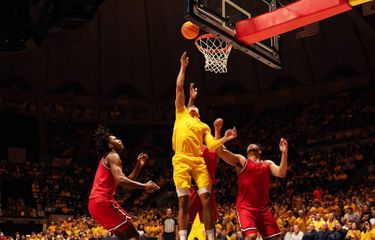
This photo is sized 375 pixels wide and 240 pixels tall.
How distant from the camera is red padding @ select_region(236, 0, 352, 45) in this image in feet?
29.4

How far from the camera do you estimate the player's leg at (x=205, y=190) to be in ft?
24.1

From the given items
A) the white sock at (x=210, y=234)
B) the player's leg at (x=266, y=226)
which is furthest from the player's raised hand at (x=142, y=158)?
the player's leg at (x=266, y=226)

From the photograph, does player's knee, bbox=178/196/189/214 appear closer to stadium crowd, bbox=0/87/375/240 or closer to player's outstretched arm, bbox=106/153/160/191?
player's outstretched arm, bbox=106/153/160/191

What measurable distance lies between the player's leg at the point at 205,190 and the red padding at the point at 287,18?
10.7 ft

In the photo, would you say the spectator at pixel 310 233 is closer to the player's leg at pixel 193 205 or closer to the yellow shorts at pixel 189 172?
the player's leg at pixel 193 205

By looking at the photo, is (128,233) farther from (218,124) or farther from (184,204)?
(218,124)

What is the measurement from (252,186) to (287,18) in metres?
3.44

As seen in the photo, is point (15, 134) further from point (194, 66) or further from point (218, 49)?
point (218, 49)

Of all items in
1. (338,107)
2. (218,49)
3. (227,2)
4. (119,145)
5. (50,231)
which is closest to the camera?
(119,145)

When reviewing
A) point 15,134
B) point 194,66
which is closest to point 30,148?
point 15,134

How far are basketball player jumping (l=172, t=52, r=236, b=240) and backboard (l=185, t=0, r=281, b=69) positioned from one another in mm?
1855

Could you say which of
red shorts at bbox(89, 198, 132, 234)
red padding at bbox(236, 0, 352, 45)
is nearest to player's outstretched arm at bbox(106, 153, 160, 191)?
red shorts at bbox(89, 198, 132, 234)

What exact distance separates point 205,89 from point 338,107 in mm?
7433

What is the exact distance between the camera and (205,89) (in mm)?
30391
